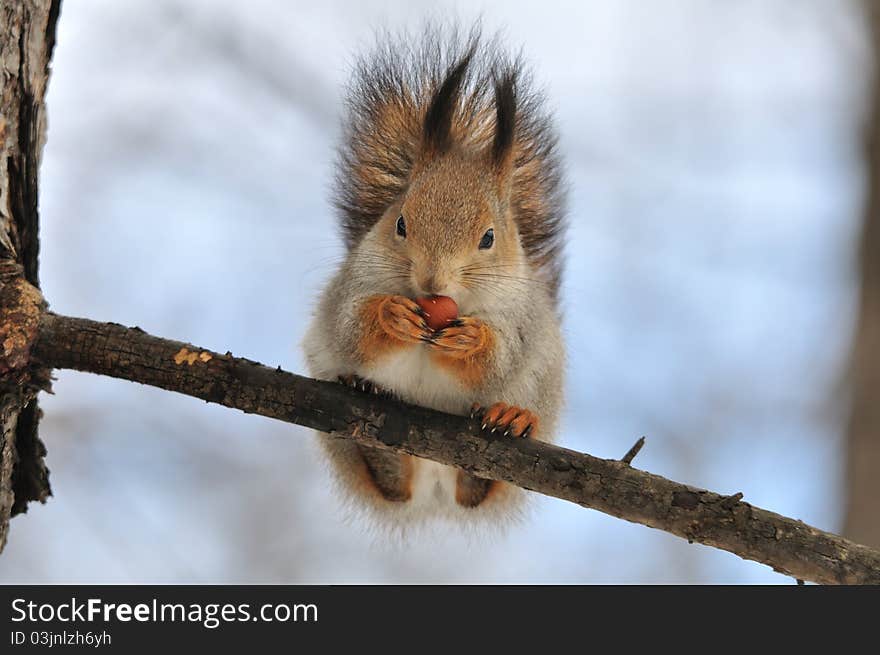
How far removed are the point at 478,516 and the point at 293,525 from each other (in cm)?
177

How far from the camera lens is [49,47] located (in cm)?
249

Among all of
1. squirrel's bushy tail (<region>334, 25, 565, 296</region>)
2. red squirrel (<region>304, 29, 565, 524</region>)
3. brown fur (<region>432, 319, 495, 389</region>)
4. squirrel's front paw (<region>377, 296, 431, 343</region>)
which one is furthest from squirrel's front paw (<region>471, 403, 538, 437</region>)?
squirrel's bushy tail (<region>334, 25, 565, 296</region>)

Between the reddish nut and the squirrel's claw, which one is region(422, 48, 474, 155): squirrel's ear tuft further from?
the squirrel's claw

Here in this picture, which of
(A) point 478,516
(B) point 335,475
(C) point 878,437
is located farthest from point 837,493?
(B) point 335,475

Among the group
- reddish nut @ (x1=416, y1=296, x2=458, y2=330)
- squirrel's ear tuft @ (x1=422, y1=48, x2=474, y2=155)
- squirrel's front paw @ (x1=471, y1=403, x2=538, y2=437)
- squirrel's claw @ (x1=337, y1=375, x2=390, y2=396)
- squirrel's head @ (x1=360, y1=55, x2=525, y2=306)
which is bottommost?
squirrel's front paw @ (x1=471, y1=403, x2=538, y2=437)

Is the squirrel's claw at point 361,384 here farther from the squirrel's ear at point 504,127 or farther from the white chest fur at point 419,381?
the squirrel's ear at point 504,127

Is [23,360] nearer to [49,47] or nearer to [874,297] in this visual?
[49,47]

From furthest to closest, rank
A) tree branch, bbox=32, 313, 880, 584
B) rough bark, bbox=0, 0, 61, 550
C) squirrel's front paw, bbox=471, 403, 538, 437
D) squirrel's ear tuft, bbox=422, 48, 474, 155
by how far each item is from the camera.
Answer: squirrel's ear tuft, bbox=422, 48, 474, 155 → squirrel's front paw, bbox=471, 403, 538, 437 → rough bark, bbox=0, 0, 61, 550 → tree branch, bbox=32, 313, 880, 584

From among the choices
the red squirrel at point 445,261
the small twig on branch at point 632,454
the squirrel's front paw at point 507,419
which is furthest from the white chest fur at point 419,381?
the small twig on branch at point 632,454

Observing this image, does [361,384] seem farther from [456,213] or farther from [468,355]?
[456,213]

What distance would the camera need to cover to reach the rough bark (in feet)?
7.29

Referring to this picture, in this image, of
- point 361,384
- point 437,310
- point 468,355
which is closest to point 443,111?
point 437,310

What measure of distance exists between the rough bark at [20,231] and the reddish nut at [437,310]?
97 centimetres

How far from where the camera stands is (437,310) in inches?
99.7
